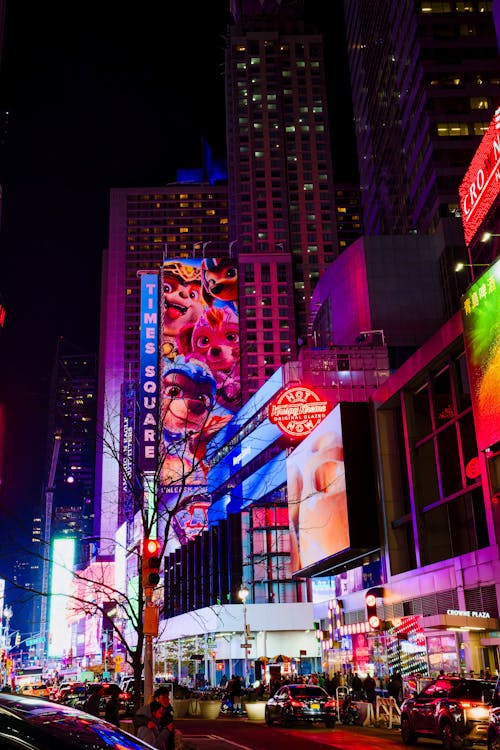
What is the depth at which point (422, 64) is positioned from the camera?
105m

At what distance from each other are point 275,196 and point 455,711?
16877cm

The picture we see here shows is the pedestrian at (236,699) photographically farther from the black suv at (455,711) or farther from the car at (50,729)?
the car at (50,729)

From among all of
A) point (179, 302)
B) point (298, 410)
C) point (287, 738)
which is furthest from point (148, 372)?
point (287, 738)

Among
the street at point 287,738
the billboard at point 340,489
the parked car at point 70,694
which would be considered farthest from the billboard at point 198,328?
the street at point 287,738

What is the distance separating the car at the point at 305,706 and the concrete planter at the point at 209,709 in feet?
23.5

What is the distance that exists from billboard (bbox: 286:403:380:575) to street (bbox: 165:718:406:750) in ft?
42.5

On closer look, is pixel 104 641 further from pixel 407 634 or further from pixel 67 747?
pixel 67 747

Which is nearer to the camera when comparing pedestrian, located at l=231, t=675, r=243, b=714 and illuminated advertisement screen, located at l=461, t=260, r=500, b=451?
illuminated advertisement screen, located at l=461, t=260, r=500, b=451

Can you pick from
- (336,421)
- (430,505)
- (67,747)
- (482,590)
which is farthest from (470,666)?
(67,747)

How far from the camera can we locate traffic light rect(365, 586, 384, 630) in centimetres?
3484

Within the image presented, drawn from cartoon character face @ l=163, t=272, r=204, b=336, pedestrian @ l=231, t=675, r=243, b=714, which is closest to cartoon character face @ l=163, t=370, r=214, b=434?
cartoon character face @ l=163, t=272, r=204, b=336

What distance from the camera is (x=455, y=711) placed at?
2094cm

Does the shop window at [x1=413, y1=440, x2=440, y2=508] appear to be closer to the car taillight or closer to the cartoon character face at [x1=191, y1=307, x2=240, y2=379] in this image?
the car taillight

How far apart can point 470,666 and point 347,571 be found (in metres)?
21.6
